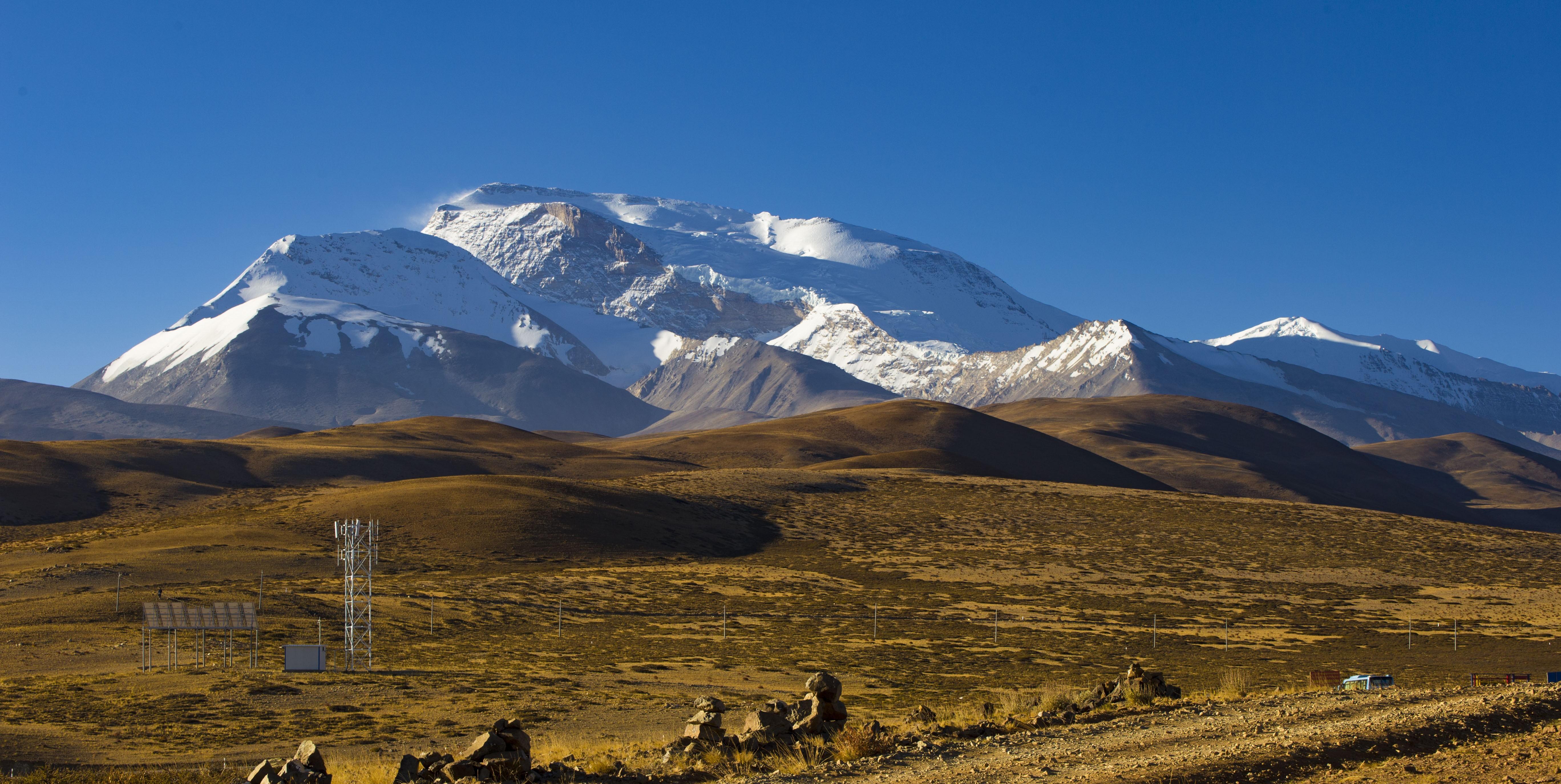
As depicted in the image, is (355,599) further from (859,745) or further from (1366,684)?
(1366,684)

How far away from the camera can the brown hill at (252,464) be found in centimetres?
9019

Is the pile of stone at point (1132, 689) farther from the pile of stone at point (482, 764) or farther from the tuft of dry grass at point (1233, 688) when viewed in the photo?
the pile of stone at point (482, 764)

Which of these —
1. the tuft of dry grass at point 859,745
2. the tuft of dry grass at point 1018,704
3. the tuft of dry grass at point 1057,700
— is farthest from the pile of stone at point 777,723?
the tuft of dry grass at point 1057,700

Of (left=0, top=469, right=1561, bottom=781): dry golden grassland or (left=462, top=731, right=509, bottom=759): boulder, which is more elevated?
(left=462, top=731, right=509, bottom=759): boulder

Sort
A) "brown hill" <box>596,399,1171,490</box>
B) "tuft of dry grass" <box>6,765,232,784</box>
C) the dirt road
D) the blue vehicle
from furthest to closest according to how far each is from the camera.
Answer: "brown hill" <box>596,399,1171,490</box>
the blue vehicle
"tuft of dry grass" <box>6,765,232,784</box>
the dirt road

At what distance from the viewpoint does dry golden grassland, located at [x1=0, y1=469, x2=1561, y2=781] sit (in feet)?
84.2

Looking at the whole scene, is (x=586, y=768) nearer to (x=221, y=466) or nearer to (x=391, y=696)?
(x=391, y=696)

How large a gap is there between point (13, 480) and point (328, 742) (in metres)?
82.4

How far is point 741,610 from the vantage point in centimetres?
5047

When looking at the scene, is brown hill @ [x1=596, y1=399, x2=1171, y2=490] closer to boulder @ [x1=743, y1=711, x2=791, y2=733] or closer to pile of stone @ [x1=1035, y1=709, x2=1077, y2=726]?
pile of stone @ [x1=1035, y1=709, x2=1077, y2=726]

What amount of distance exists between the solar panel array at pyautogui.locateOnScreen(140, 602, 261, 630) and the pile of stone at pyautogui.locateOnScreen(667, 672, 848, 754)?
17211 millimetres

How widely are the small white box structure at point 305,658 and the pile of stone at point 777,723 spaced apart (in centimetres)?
1592

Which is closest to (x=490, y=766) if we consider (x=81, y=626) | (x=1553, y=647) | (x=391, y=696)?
(x=391, y=696)

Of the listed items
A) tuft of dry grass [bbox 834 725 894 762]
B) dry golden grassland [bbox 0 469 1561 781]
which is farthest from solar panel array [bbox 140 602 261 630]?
tuft of dry grass [bbox 834 725 894 762]
